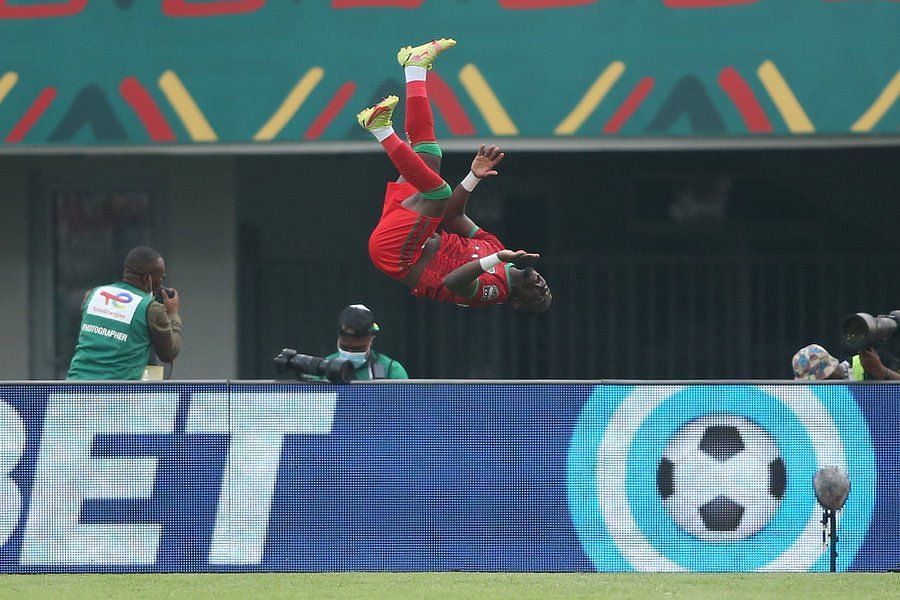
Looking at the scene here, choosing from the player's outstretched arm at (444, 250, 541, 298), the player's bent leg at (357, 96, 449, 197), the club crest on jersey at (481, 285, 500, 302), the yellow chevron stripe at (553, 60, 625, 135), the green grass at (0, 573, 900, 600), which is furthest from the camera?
the yellow chevron stripe at (553, 60, 625, 135)

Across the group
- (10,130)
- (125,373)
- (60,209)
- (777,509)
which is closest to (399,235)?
(125,373)

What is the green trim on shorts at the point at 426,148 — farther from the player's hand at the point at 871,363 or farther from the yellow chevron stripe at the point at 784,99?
the yellow chevron stripe at the point at 784,99

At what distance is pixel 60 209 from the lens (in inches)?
486

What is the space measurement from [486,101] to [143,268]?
371 cm

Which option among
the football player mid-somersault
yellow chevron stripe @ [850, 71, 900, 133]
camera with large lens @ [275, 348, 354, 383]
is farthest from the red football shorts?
yellow chevron stripe @ [850, 71, 900, 133]

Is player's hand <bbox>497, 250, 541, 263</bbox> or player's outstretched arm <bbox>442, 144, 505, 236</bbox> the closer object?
player's hand <bbox>497, 250, 541, 263</bbox>

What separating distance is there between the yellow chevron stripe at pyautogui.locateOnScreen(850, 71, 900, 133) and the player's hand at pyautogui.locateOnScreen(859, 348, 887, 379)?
11.3 feet

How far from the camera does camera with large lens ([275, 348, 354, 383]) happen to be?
721 centimetres

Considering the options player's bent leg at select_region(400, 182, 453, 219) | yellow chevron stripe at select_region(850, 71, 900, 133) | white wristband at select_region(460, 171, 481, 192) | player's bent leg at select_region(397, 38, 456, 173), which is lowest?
player's bent leg at select_region(400, 182, 453, 219)

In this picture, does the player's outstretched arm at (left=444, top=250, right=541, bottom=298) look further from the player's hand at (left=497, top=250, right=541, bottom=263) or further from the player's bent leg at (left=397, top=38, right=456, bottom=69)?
the player's bent leg at (left=397, top=38, right=456, bottom=69)

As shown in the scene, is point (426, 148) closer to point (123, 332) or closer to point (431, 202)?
point (431, 202)

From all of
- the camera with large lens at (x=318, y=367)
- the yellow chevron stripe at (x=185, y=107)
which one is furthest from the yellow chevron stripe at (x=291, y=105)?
the camera with large lens at (x=318, y=367)

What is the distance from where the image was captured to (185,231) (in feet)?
40.1

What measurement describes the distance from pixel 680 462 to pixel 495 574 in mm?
1080
